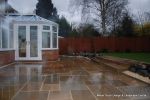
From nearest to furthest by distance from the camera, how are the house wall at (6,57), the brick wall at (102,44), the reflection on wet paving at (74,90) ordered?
the reflection on wet paving at (74,90) → the house wall at (6,57) → the brick wall at (102,44)

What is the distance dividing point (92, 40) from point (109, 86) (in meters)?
22.6

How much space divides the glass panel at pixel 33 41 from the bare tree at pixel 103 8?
1857 cm

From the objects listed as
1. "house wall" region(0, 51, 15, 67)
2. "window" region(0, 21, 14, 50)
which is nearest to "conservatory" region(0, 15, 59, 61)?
"window" region(0, 21, 14, 50)

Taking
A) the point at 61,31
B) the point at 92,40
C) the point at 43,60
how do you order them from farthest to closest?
1. the point at 61,31
2. the point at 92,40
3. the point at 43,60

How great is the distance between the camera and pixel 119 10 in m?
39.9

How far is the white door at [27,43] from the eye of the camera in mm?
20734

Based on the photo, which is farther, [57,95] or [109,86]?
[109,86]

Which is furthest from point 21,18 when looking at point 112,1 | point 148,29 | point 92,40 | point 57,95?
point 148,29

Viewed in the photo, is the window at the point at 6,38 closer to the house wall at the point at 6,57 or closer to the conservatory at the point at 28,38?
the conservatory at the point at 28,38

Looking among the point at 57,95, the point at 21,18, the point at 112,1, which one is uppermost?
the point at 112,1

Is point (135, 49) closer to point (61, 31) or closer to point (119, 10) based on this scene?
point (119, 10)

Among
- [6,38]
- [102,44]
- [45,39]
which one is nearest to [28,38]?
[45,39]

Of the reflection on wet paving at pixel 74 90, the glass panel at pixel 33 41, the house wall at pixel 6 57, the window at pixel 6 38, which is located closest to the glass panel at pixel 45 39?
the glass panel at pixel 33 41

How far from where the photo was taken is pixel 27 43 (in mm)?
20766
